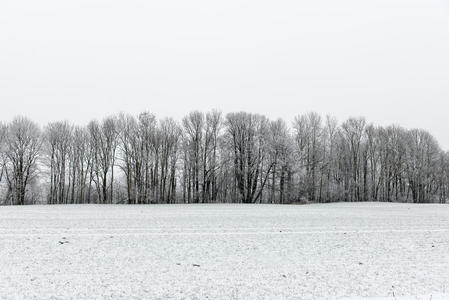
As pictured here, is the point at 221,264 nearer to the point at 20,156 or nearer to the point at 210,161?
→ the point at 210,161

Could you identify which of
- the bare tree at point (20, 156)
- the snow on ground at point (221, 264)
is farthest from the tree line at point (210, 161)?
the snow on ground at point (221, 264)

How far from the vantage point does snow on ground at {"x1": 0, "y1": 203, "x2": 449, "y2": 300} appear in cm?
594

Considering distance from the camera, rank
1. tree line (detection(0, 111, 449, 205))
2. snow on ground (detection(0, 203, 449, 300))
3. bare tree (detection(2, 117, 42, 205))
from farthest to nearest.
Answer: tree line (detection(0, 111, 449, 205))
bare tree (detection(2, 117, 42, 205))
snow on ground (detection(0, 203, 449, 300))

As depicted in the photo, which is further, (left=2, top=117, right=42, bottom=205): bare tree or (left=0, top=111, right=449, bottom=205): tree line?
(left=0, top=111, right=449, bottom=205): tree line

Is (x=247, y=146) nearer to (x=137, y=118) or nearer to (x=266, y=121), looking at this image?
(x=266, y=121)

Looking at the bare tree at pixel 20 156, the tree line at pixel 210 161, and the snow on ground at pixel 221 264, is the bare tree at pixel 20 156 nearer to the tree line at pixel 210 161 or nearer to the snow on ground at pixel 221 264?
the tree line at pixel 210 161

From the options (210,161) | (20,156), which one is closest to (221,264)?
(210,161)

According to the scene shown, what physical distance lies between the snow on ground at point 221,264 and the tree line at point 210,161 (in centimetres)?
3891

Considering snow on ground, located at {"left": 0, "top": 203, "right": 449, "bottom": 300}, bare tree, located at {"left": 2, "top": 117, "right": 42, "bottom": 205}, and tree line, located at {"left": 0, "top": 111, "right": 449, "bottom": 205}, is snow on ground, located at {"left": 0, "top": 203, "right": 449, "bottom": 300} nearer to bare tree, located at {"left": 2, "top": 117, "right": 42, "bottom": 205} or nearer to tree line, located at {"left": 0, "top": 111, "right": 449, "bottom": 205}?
tree line, located at {"left": 0, "top": 111, "right": 449, "bottom": 205}

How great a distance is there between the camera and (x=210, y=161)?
173 feet

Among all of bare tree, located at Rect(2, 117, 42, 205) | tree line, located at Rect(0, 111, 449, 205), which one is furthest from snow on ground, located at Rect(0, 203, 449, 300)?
bare tree, located at Rect(2, 117, 42, 205)

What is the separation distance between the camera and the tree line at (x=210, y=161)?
5009 cm

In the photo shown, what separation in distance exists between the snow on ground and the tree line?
128 ft

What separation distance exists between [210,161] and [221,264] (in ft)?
147
